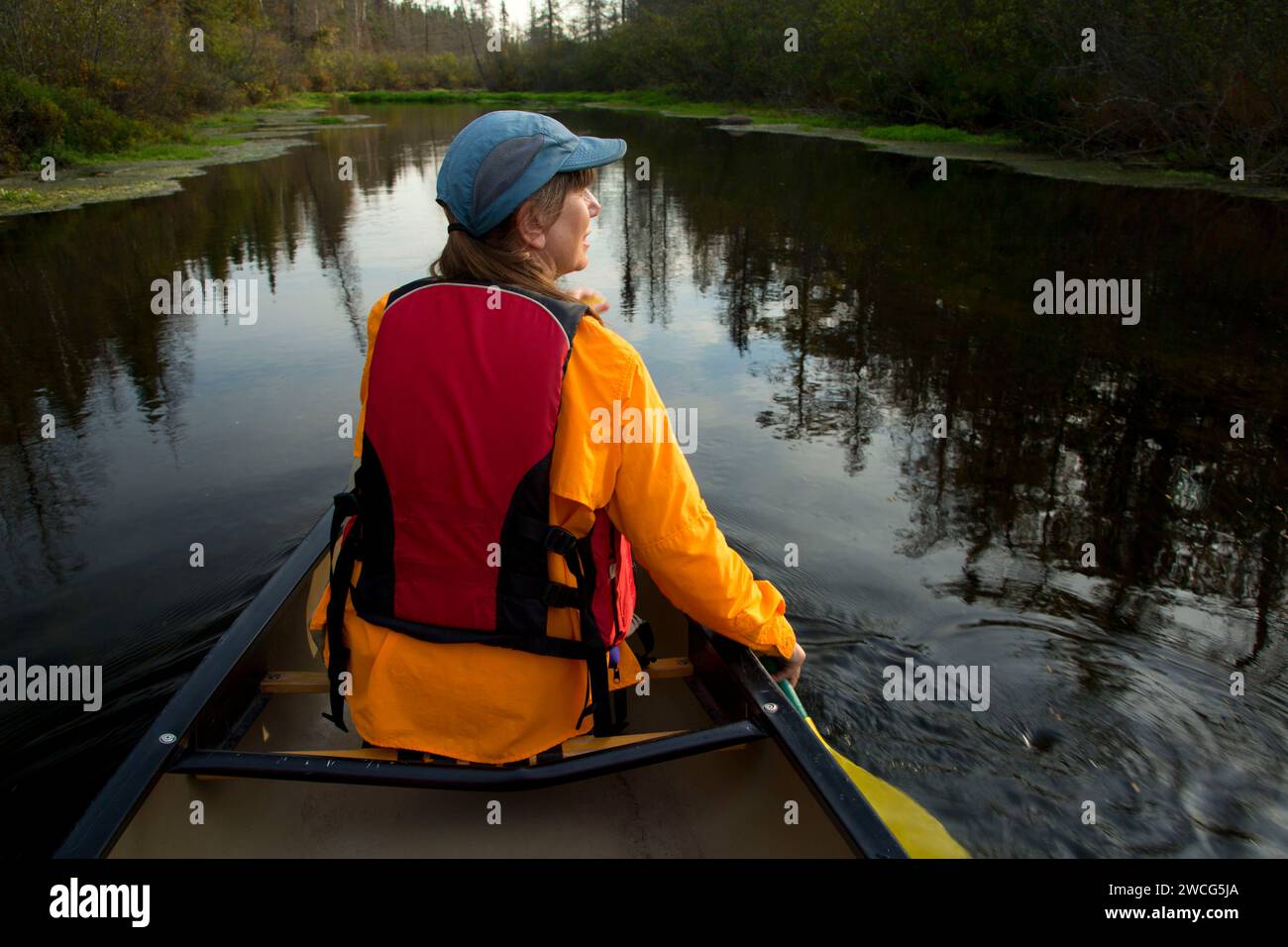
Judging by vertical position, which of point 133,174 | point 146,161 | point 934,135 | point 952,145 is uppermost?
point 934,135

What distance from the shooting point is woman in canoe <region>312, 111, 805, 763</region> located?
180cm

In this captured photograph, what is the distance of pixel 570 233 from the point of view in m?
1.99

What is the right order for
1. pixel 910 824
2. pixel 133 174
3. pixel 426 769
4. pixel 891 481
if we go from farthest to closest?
pixel 133 174 → pixel 891 481 → pixel 910 824 → pixel 426 769

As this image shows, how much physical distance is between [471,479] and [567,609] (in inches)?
13.2

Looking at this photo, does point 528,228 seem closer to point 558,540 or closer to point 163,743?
point 558,540

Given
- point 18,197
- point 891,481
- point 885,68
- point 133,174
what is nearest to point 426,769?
point 891,481

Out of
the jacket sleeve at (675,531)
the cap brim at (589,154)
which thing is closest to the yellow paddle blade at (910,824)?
the jacket sleeve at (675,531)

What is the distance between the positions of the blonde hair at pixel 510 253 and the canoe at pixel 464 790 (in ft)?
3.33

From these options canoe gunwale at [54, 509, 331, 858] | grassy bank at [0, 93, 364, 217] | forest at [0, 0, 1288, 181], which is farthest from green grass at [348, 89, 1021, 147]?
canoe gunwale at [54, 509, 331, 858]

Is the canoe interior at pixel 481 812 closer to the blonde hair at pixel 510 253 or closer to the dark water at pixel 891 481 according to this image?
the blonde hair at pixel 510 253

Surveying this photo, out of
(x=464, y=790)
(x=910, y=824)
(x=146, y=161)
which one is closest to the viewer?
(x=464, y=790)

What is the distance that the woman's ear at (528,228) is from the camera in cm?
192
